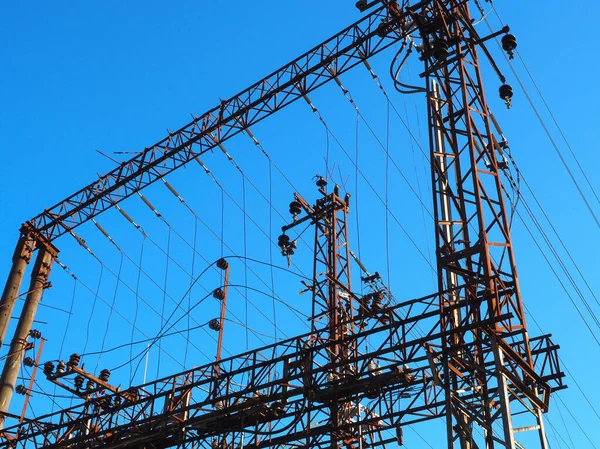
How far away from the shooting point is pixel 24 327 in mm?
30734

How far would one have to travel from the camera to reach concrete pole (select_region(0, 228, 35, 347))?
3067 centimetres

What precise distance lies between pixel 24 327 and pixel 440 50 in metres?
19.2

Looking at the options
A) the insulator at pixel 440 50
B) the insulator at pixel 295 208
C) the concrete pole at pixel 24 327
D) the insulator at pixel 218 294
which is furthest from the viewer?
the insulator at pixel 218 294

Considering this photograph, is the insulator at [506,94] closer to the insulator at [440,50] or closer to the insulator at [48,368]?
the insulator at [440,50]

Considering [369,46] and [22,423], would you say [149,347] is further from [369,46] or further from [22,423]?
[369,46]

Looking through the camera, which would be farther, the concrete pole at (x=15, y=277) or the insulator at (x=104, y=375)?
the concrete pole at (x=15, y=277)

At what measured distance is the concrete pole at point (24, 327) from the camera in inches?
1130

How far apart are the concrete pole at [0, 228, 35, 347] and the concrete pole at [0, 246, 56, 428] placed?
45 cm

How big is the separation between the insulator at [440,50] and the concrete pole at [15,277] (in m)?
19.2

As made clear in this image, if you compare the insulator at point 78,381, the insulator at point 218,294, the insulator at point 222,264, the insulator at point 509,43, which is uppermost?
the insulator at point 222,264

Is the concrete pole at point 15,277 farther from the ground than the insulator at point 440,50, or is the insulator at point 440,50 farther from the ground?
the concrete pole at point 15,277

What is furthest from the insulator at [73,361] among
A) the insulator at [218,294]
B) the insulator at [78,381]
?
the insulator at [218,294]

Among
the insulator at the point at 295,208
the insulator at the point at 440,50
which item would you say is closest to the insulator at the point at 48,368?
the insulator at the point at 295,208

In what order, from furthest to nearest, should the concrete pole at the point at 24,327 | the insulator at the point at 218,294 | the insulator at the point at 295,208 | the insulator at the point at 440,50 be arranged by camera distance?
the insulator at the point at 218,294
the insulator at the point at 295,208
the concrete pole at the point at 24,327
the insulator at the point at 440,50
